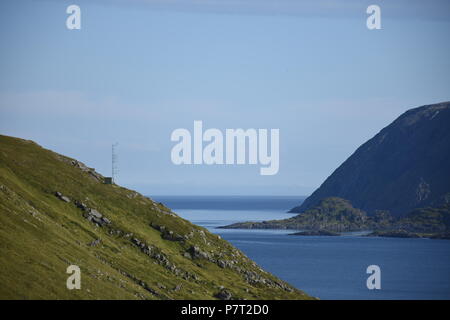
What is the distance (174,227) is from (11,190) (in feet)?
134

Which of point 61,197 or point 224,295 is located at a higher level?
point 61,197

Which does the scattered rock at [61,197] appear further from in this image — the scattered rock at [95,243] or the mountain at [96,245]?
the scattered rock at [95,243]

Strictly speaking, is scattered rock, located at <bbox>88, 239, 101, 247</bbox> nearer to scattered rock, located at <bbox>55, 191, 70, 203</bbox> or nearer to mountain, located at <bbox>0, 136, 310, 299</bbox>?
mountain, located at <bbox>0, 136, 310, 299</bbox>

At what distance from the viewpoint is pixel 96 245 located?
15162 cm

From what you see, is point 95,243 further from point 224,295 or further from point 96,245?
point 224,295

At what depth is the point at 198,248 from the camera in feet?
574

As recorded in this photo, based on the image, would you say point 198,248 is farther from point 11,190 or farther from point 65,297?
point 65,297

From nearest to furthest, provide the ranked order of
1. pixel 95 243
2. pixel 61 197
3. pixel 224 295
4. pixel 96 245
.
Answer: pixel 96 245, pixel 95 243, pixel 224 295, pixel 61 197

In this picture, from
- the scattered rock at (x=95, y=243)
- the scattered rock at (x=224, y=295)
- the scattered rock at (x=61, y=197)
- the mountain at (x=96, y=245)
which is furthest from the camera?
the scattered rock at (x=61, y=197)

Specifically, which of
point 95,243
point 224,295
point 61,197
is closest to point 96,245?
point 95,243

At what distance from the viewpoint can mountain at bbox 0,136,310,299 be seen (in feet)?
400

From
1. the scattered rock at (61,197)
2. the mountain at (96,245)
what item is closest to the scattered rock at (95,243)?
the mountain at (96,245)

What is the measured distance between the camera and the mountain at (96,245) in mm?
121875
